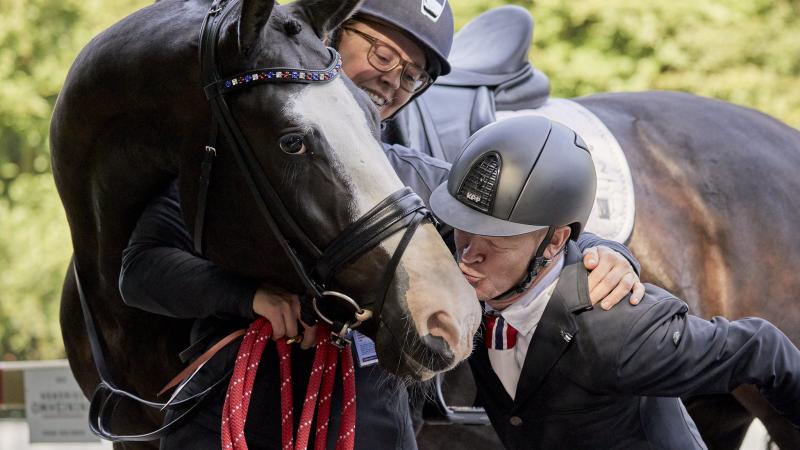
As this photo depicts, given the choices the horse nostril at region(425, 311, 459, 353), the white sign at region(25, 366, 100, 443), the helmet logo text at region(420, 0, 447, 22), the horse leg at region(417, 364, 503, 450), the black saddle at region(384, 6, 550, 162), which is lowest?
the white sign at region(25, 366, 100, 443)

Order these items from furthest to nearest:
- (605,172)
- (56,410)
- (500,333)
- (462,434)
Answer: (56,410)
(605,172)
(462,434)
(500,333)

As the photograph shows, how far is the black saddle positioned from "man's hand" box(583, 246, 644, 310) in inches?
46.3

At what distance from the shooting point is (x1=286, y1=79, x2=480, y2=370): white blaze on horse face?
7.22 ft

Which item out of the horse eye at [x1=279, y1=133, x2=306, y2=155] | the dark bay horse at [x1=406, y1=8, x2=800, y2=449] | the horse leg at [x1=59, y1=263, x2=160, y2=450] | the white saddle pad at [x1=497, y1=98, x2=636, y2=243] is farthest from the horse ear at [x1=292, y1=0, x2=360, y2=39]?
the white saddle pad at [x1=497, y1=98, x2=636, y2=243]

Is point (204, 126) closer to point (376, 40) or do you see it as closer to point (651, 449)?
point (376, 40)

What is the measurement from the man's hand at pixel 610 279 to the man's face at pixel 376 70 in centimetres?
85

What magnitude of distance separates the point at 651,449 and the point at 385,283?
0.85 metres

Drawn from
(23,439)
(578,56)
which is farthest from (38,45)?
(578,56)

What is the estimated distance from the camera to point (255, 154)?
238cm

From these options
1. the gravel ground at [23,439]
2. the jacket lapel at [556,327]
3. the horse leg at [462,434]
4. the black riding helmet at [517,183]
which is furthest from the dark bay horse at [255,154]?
the gravel ground at [23,439]

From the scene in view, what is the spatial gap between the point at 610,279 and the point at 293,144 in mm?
849

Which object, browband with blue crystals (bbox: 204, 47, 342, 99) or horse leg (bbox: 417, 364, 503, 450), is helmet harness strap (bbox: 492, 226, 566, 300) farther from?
horse leg (bbox: 417, 364, 503, 450)

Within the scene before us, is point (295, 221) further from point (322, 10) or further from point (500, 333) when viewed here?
point (500, 333)

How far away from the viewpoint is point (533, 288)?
2652mm
